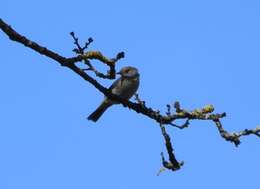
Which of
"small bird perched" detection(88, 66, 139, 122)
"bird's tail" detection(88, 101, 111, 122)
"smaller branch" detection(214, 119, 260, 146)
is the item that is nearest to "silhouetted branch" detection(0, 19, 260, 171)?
"smaller branch" detection(214, 119, 260, 146)

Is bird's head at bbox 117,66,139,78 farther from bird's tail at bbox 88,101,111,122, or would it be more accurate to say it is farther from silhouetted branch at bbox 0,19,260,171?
silhouetted branch at bbox 0,19,260,171

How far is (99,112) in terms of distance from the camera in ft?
40.6

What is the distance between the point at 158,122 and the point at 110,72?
529mm

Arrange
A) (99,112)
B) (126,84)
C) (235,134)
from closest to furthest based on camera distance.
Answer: (235,134)
(126,84)
(99,112)

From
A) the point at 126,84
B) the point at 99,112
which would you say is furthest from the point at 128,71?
the point at 99,112

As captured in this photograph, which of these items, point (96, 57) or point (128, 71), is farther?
point (128, 71)

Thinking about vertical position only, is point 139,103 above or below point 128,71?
below

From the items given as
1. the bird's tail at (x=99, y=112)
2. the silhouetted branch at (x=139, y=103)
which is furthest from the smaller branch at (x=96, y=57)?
the bird's tail at (x=99, y=112)

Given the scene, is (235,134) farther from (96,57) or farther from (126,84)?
(126,84)

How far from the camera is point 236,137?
4.88 m

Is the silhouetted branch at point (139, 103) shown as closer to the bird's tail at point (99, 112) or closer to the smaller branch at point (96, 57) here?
the smaller branch at point (96, 57)

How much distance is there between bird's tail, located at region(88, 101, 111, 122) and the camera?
40.2 ft

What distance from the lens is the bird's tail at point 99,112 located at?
12.3 meters

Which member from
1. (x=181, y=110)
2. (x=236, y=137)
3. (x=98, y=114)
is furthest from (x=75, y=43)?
(x=98, y=114)
